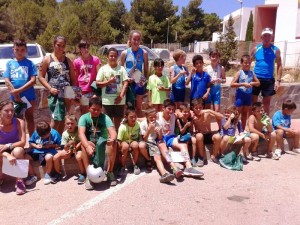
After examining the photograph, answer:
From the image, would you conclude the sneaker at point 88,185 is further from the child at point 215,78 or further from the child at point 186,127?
the child at point 215,78

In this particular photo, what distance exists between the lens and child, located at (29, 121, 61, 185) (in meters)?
4.59

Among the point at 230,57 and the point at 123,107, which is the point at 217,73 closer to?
the point at 123,107

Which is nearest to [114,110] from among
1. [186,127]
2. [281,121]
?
[186,127]

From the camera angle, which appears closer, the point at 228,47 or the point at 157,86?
the point at 157,86

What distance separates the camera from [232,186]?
182 inches

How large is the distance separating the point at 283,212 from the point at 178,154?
165 cm

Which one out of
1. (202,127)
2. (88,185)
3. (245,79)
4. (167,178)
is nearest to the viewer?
(88,185)

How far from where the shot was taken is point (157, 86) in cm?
565

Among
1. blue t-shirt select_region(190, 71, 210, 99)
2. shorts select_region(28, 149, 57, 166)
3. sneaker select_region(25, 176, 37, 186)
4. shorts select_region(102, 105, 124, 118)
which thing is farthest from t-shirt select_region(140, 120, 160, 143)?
sneaker select_region(25, 176, 37, 186)

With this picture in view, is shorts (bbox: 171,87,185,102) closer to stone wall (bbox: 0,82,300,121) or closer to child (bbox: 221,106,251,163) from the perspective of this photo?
child (bbox: 221,106,251,163)

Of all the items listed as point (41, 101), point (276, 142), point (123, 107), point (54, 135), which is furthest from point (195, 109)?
point (41, 101)

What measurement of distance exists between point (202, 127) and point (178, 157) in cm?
79

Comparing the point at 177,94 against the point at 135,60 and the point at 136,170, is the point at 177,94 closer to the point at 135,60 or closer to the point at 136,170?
the point at 135,60

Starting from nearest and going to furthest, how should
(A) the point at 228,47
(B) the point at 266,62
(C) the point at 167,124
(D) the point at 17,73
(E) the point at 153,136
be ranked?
(D) the point at 17,73 → (E) the point at 153,136 → (C) the point at 167,124 → (B) the point at 266,62 → (A) the point at 228,47
